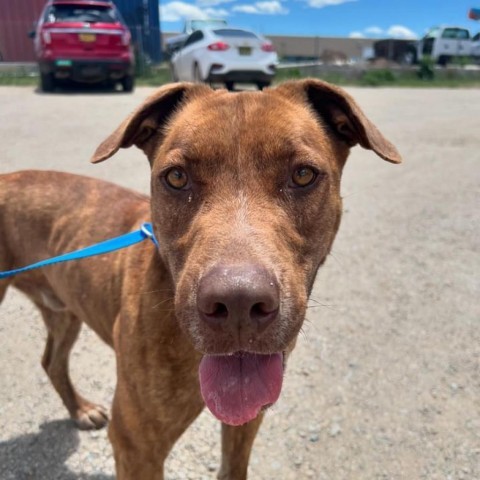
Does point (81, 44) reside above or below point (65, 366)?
above

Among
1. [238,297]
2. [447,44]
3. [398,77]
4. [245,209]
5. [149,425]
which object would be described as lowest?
[398,77]

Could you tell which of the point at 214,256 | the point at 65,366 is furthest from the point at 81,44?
the point at 214,256

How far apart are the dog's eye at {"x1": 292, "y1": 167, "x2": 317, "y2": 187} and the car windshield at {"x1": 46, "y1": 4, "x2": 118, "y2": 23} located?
14.2 metres

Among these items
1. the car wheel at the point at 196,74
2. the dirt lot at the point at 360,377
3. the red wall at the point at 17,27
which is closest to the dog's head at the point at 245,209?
the dirt lot at the point at 360,377

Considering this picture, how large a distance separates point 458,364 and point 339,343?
0.86 m

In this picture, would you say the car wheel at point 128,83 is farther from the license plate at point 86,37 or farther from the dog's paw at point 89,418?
the dog's paw at point 89,418

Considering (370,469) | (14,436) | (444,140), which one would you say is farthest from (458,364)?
(444,140)

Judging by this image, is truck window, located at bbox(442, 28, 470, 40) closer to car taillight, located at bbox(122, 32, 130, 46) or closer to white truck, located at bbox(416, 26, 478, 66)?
white truck, located at bbox(416, 26, 478, 66)

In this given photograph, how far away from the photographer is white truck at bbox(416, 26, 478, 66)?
3331 centimetres

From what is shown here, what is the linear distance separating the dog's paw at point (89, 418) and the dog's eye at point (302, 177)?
220 cm

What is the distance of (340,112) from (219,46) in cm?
1377

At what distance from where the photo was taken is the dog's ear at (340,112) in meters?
2.63

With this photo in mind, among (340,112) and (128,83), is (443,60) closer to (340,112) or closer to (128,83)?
(128,83)

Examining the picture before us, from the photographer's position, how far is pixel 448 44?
33531 millimetres
